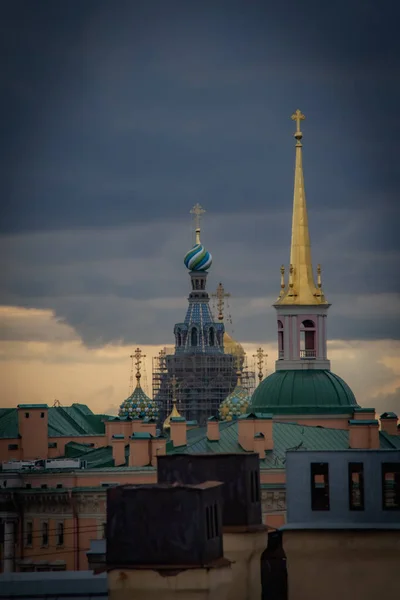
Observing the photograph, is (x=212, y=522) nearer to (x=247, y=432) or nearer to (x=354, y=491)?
(x=354, y=491)

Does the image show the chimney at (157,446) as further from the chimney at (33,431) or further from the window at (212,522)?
the window at (212,522)

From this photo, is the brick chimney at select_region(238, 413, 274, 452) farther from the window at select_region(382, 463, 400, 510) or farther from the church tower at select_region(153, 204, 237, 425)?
the church tower at select_region(153, 204, 237, 425)

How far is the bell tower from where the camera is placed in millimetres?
91625

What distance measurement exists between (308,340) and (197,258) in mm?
44622

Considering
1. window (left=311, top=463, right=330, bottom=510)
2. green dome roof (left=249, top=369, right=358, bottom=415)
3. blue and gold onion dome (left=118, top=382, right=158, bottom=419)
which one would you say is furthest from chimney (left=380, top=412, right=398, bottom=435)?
window (left=311, top=463, right=330, bottom=510)

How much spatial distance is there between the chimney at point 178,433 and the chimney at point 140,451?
76.5 inches

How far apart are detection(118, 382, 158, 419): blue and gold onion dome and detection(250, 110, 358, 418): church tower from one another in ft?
78.7

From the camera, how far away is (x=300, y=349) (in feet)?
301

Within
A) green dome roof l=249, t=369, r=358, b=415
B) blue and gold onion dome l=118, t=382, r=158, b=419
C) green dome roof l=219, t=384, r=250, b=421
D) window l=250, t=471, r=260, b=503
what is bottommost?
window l=250, t=471, r=260, b=503

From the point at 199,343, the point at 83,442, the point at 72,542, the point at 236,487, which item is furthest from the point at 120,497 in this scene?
the point at 199,343

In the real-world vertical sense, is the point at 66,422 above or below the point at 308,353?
below

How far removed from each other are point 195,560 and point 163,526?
24.9 inches

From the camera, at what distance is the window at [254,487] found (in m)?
39.8

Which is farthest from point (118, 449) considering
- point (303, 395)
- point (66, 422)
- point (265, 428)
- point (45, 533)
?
point (66, 422)
